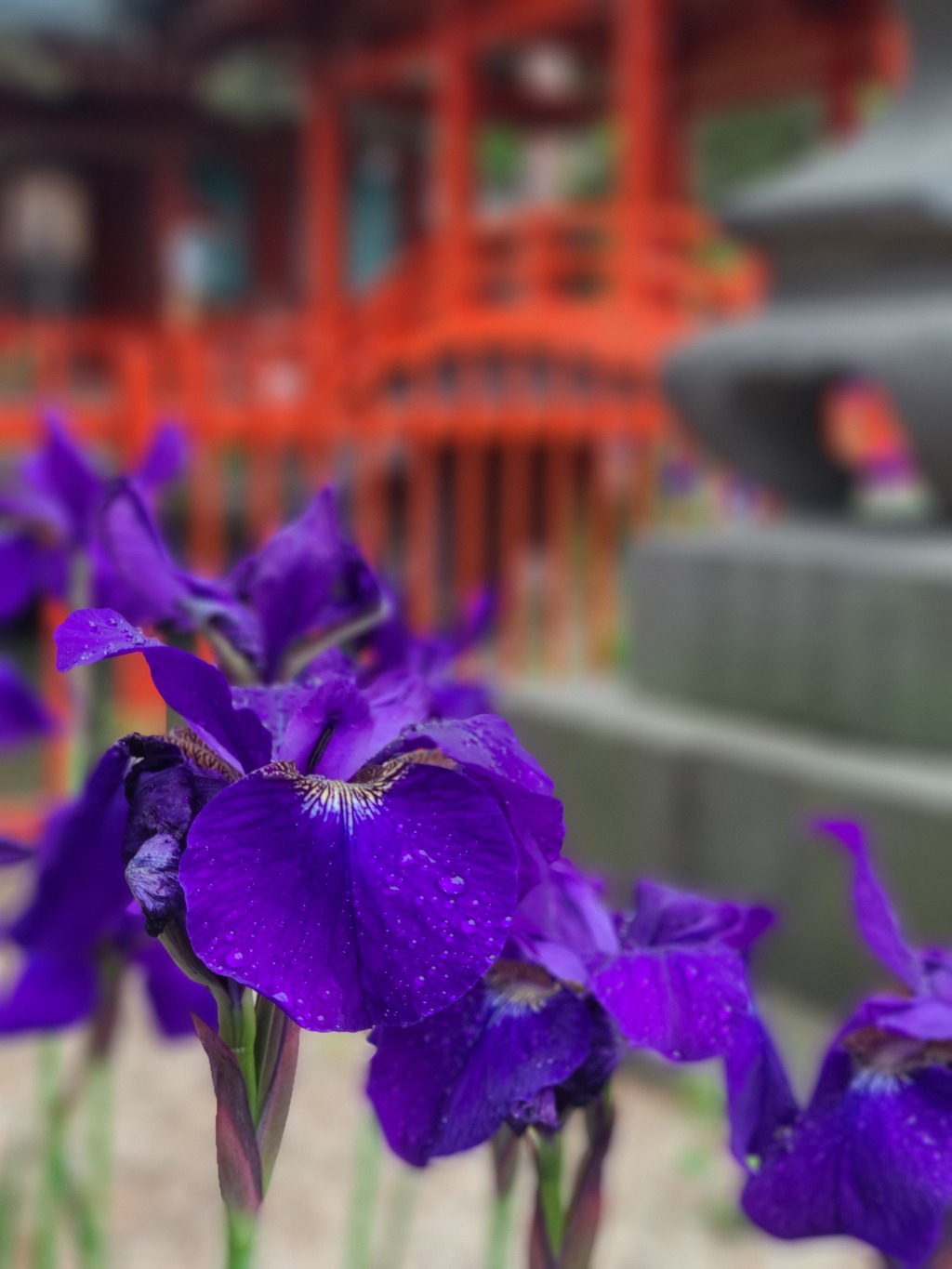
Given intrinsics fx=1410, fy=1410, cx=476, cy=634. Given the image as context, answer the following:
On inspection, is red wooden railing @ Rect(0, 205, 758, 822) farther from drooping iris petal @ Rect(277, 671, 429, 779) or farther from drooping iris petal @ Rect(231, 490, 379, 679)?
drooping iris petal @ Rect(277, 671, 429, 779)

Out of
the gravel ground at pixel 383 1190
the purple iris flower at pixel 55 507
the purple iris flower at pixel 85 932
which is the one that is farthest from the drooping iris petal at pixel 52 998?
the gravel ground at pixel 383 1190

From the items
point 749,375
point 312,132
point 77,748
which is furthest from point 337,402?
point 77,748

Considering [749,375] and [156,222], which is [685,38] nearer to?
[156,222]

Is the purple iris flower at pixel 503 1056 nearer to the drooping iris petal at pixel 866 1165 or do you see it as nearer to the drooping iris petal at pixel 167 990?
the drooping iris petal at pixel 866 1165

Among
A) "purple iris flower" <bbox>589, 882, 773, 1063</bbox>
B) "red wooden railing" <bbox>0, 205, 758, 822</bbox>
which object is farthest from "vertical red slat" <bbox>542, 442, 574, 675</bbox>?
"purple iris flower" <bbox>589, 882, 773, 1063</bbox>

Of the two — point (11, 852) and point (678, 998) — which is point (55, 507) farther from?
point (678, 998)

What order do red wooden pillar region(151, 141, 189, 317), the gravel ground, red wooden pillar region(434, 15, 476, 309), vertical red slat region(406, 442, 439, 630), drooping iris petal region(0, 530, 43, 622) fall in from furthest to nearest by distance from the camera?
red wooden pillar region(151, 141, 189, 317) < red wooden pillar region(434, 15, 476, 309) < vertical red slat region(406, 442, 439, 630) < the gravel ground < drooping iris petal region(0, 530, 43, 622)

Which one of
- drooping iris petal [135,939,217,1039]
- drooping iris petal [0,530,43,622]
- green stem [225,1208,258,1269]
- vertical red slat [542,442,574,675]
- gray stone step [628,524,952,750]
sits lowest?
vertical red slat [542,442,574,675]
